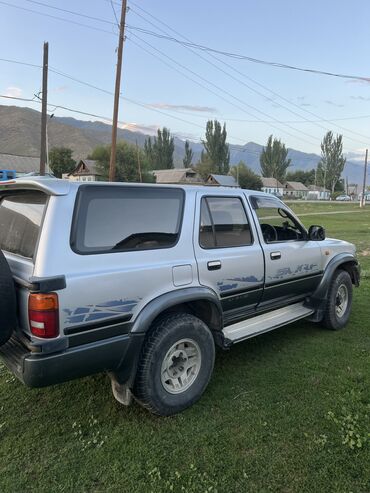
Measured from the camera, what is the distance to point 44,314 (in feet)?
8.23

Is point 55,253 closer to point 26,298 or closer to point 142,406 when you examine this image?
point 26,298

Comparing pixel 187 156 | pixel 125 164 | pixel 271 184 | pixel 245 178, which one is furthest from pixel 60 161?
pixel 271 184

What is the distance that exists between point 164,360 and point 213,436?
66 cm

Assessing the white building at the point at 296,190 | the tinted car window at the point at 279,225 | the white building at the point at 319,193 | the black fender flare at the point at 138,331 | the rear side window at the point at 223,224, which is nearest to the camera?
the black fender flare at the point at 138,331

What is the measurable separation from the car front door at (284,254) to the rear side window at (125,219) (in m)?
1.21

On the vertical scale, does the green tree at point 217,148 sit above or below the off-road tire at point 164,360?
above

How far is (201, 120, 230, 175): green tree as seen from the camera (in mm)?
85500

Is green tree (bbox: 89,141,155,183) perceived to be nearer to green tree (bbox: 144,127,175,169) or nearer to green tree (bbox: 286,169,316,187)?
green tree (bbox: 144,127,175,169)

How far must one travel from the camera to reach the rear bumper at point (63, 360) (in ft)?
8.41

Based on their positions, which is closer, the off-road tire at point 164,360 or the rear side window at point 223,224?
the off-road tire at point 164,360

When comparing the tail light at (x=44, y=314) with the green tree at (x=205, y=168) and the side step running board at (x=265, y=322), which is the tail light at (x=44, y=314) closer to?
the side step running board at (x=265, y=322)

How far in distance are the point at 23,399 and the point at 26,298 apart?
1.42 meters

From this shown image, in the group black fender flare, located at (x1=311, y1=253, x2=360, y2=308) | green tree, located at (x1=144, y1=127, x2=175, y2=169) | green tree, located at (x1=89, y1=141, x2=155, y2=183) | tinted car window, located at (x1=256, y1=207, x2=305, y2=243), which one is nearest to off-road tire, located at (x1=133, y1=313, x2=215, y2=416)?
tinted car window, located at (x1=256, y1=207, x2=305, y2=243)

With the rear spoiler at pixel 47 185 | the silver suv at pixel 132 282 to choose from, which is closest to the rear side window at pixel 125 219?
the silver suv at pixel 132 282
